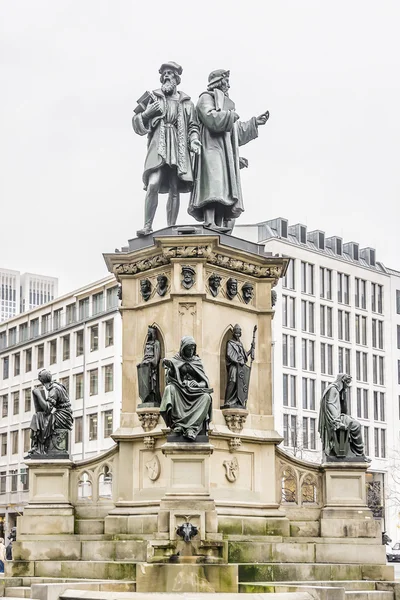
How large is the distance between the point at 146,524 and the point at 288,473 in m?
3.22

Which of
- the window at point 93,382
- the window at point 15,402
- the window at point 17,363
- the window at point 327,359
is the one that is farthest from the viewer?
the window at point 17,363

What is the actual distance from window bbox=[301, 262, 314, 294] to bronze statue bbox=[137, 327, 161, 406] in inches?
2757

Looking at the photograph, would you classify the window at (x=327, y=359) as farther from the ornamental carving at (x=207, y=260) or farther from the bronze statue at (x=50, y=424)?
→ the bronze statue at (x=50, y=424)

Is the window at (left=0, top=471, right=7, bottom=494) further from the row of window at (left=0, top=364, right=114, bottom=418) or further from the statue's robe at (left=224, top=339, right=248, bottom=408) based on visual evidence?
the statue's robe at (left=224, top=339, right=248, bottom=408)

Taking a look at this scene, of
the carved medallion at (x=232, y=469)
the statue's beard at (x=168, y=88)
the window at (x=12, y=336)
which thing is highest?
the window at (x=12, y=336)

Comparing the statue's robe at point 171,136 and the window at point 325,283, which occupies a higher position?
the window at point 325,283

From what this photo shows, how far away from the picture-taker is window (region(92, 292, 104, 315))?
278ft

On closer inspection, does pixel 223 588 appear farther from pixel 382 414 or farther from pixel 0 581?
pixel 382 414

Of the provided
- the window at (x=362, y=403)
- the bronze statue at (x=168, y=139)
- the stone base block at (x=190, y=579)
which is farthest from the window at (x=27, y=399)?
the stone base block at (x=190, y=579)

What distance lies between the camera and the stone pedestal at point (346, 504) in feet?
63.9

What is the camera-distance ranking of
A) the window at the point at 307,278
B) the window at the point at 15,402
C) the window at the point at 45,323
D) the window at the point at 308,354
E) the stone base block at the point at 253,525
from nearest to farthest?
1. the stone base block at the point at 253,525
2. the window at the point at 308,354
3. the window at the point at 307,278
4. the window at the point at 45,323
5. the window at the point at 15,402

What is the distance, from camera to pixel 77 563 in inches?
713

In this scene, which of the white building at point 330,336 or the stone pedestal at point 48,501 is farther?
the white building at point 330,336

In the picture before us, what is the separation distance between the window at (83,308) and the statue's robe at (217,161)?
65911 millimetres
